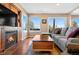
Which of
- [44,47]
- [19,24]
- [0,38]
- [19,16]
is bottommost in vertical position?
[44,47]

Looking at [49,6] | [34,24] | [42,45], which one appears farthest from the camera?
[34,24]

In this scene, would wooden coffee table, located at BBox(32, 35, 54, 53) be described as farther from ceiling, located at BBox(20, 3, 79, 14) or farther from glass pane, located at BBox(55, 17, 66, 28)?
glass pane, located at BBox(55, 17, 66, 28)

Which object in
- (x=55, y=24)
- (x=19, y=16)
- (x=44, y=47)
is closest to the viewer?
(x=44, y=47)

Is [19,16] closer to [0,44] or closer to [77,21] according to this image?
[0,44]

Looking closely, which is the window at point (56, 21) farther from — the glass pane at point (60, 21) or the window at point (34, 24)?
the window at point (34, 24)

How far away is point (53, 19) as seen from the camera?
8672mm

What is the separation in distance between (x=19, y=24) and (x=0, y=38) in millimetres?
A: 2913

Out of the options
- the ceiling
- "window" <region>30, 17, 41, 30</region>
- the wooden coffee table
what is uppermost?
the ceiling

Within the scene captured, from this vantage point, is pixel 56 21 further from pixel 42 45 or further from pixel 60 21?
pixel 42 45

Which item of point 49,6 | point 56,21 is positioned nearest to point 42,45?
point 49,6

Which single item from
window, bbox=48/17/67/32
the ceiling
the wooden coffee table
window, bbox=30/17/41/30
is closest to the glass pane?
window, bbox=48/17/67/32

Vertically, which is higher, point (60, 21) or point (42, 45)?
point (60, 21)

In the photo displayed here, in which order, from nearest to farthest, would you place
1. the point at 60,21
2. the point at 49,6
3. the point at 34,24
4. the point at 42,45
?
the point at 42,45 < the point at 49,6 < the point at 34,24 < the point at 60,21
